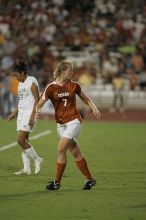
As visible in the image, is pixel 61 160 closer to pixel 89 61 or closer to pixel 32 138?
pixel 32 138

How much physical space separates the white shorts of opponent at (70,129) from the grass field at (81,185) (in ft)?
2.66

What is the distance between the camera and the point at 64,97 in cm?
1106

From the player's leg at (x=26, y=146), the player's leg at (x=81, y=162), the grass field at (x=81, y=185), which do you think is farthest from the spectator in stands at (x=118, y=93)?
the player's leg at (x=81, y=162)

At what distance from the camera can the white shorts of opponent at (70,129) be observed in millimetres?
10953

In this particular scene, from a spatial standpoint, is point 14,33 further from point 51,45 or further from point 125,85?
point 125,85


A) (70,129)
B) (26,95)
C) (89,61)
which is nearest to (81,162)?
(70,129)

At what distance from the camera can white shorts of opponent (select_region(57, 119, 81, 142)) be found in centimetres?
1095

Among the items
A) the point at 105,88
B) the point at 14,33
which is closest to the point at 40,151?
the point at 105,88

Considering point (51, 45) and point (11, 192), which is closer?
point (11, 192)

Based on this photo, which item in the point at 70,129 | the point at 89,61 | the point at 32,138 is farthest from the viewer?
the point at 89,61

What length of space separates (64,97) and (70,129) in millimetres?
475

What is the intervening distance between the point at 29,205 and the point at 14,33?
24.3 meters

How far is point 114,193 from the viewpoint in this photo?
35.8 ft

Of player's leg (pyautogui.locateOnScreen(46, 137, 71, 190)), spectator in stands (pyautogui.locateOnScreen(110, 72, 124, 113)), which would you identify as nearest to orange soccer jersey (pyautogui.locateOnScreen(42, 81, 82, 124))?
player's leg (pyautogui.locateOnScreen(46, 137, 71, 190))
